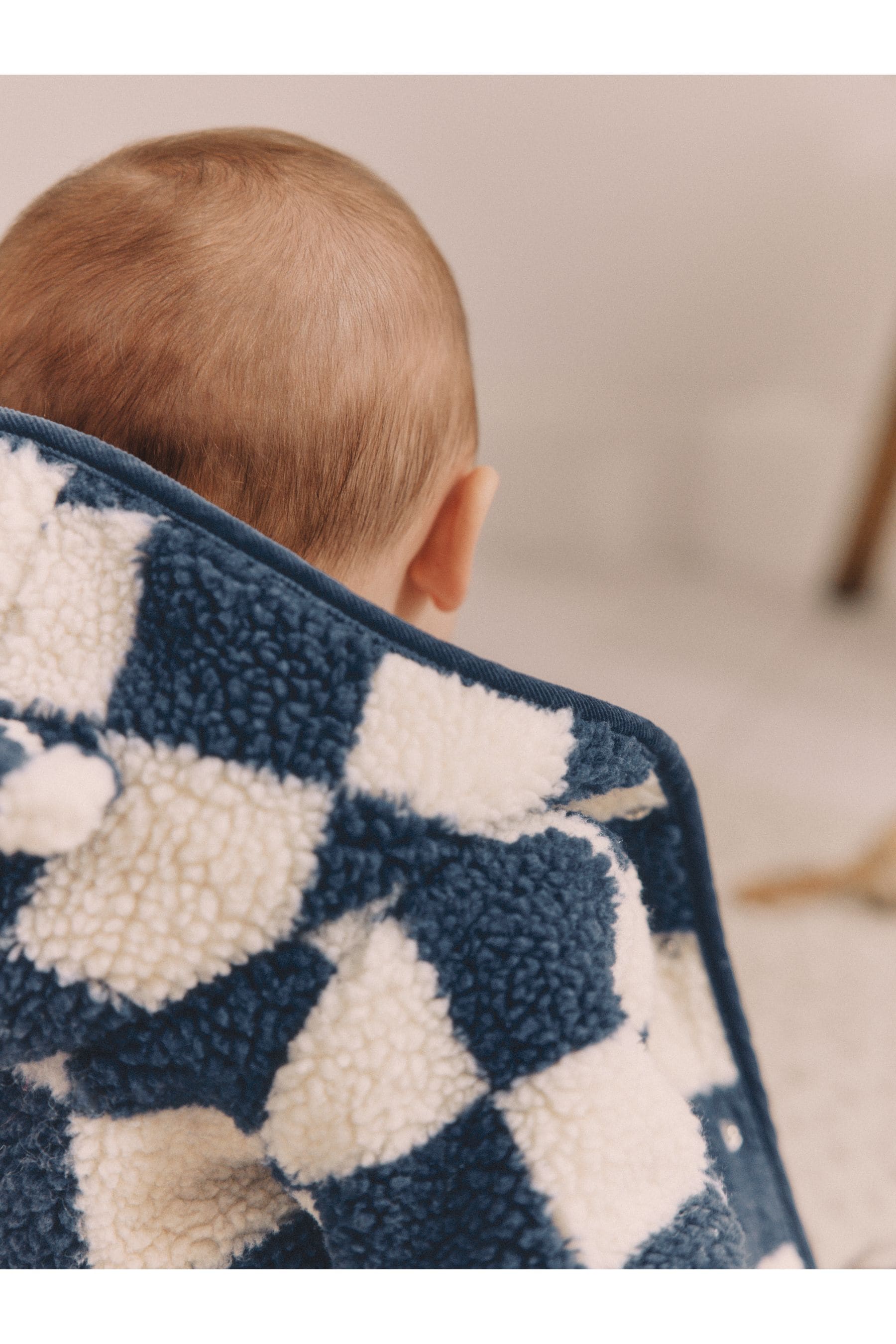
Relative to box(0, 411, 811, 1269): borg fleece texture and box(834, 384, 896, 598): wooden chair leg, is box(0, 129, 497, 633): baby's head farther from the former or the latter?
box(834, 384, 896, 598): wooden chair leg

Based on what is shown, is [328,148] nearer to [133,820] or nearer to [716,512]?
[133,820]

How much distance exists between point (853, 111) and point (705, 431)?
1.58ft

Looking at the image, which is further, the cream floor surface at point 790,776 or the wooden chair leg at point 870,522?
the wooden chair leg at point 870,522

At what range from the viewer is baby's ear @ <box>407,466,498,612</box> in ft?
1.63

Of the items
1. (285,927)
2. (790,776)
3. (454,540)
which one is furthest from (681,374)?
(285,927)

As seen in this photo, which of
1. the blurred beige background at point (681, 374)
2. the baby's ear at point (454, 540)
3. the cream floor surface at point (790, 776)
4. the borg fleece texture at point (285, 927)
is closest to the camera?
the borg fleece texture at point (285, 927)

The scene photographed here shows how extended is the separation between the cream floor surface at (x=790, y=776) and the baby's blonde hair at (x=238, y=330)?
19.9 inches

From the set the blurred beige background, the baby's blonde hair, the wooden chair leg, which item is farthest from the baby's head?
the wooden chair leg

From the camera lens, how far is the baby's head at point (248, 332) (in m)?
0.41

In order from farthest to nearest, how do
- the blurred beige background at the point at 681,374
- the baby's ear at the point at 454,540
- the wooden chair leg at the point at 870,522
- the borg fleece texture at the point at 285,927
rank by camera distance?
the wooden chair leg at the point at 870,522 → the blurred beige background at the point at 681,374 → the baby's ear at the point at 454,540 → the borg fleece texture at the point at 285,927

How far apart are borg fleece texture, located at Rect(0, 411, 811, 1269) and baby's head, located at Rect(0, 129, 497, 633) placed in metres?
0.06

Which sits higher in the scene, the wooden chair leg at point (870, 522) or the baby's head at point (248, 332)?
the wooden chair leg at point (870, 522)

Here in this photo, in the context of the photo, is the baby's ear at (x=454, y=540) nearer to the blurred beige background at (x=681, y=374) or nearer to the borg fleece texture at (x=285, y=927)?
the borg fleece texture at (x=285, y=927)

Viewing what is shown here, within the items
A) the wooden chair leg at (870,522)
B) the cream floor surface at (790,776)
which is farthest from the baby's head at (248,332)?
the wooden chair leg at (870,522)
